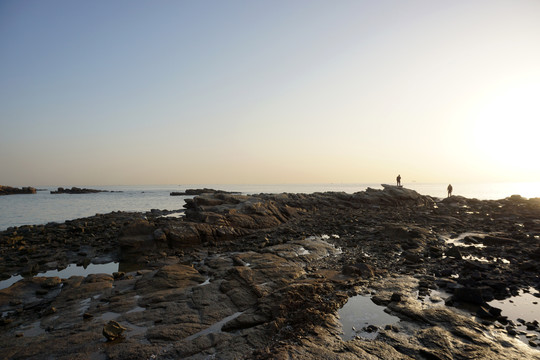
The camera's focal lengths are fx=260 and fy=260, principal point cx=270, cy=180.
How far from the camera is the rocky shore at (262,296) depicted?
6.75 meters

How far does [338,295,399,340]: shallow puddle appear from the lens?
748 centimetres

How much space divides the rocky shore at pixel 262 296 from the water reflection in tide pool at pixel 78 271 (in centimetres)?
62

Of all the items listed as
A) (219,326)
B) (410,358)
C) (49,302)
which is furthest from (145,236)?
(410,358)

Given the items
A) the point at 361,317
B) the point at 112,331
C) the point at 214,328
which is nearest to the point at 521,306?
the point at 361,317

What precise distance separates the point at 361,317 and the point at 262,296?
11.5 feet

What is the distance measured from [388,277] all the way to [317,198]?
32.6m

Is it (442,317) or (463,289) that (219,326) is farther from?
(463,289)

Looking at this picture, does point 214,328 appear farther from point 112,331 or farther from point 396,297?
point 396,297

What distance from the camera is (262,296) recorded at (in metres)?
9.77

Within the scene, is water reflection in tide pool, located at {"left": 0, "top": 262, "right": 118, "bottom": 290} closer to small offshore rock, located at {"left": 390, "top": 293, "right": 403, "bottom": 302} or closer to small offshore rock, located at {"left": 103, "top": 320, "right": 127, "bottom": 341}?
small offshore rock, located at {"left": 103, "top": 320, "right": 127, "bottom": 341}

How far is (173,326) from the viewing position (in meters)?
7.81

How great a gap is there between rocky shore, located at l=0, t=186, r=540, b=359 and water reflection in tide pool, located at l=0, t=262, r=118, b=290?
615mm

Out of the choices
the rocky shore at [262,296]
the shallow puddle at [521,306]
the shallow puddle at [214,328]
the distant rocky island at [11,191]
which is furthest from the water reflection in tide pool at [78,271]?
the distant rocky island at [11,191]

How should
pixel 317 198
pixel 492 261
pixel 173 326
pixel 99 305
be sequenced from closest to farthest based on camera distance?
1. pixel 173 326
2. pixel 99 305
3. pixel 492 261
4. pixel 317 198
